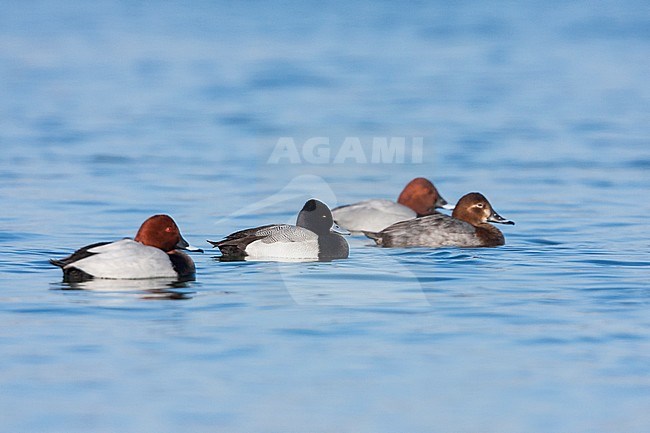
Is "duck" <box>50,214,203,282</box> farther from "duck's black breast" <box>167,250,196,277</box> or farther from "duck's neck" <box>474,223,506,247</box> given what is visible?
"duck's neck" <box>474,223,506,247</box>

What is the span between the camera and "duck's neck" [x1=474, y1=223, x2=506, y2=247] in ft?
38.4

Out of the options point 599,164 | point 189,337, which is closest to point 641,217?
point 599,164

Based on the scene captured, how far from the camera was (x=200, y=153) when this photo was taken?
18.1 m

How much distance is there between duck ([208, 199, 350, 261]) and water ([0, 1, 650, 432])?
0.55 feet

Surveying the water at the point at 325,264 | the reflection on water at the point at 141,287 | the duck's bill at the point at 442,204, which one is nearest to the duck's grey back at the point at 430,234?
the water at the point at 325,264

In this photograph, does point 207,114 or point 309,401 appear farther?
point 207,114

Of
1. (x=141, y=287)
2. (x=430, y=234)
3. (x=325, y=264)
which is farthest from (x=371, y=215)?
(x=141, y=287)

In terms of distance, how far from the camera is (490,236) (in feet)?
38.6

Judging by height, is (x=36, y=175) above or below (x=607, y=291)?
above

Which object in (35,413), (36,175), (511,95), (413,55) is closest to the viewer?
(35,413)

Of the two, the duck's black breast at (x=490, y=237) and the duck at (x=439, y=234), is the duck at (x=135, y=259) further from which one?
the duck's black breast at (x=490, y=237)

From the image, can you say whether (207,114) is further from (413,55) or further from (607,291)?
(607,291)

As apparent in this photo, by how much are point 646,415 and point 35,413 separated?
9.87 ft

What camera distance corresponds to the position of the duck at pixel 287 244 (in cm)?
1065
